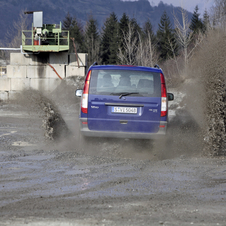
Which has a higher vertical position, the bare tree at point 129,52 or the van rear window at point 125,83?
the bare tree at point 129,52

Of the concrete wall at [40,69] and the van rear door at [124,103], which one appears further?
the concrete wall at [40,69]

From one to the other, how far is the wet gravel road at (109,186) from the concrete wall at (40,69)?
19.5 meters

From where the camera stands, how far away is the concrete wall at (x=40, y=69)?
26.7 metres

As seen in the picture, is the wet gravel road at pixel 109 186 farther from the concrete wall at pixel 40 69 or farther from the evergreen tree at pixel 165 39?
the evergreen tree at pixel 165 39

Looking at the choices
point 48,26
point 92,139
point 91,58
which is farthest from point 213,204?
point 91,58

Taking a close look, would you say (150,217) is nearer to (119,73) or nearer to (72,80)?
(119,73)

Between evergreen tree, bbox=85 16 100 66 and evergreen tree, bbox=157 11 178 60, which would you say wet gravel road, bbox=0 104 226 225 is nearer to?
evergreen tree, bbox=157 11 178 60

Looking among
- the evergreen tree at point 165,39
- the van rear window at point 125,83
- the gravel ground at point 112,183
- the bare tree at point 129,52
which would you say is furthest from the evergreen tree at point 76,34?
the van rear window at point 125,83

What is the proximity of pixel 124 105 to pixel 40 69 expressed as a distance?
69.0 feet

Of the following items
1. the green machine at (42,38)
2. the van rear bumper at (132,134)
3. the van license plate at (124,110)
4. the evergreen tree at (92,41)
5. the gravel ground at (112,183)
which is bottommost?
the gravel ground at (112,183)

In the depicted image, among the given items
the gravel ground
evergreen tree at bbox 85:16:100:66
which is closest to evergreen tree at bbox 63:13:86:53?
evergreen tree at bbox 85:16:100:66

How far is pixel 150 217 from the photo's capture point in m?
3.40

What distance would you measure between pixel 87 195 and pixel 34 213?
2.80ft

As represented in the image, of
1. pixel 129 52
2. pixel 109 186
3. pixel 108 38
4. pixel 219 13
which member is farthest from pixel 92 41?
pixel 109 186
